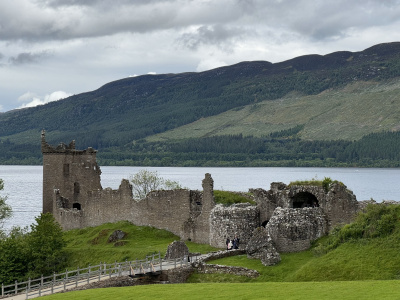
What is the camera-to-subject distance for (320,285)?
28984 mm

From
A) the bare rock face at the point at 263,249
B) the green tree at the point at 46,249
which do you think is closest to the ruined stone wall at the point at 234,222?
the bare rock face at the point at 263,249

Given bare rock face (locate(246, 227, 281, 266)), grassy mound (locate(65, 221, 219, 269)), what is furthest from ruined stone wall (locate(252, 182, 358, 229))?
grassy mound (locate(65, 221, 219, 269))

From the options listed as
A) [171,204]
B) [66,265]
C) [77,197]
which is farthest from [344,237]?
[77,197]

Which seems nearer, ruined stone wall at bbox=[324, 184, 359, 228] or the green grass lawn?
the green grass lawn

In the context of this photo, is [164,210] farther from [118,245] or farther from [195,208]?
[118,245]

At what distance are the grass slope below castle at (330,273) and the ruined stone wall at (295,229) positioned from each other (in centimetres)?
59

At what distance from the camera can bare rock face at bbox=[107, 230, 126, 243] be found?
183 feet

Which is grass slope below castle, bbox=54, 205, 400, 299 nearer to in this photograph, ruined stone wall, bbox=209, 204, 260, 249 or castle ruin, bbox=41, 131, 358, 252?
castle ruin, bbox=41, 131, 358, 252

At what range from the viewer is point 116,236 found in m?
56.2

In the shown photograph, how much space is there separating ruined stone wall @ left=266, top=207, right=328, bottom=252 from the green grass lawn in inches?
363

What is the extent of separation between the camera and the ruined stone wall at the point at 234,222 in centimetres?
4494

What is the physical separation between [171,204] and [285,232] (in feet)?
51.3

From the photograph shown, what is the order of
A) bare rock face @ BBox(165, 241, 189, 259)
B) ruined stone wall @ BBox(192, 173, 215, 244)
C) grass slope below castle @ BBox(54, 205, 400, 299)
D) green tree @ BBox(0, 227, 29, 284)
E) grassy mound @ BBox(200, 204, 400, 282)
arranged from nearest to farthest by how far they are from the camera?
grass slope below castle @ BBox(54, 205, 400, 299) → grassy mound @ BBox(200, 204, 400, 282) → bare rock face @ BBox(165, 241, 189, 259) → green tree @ BBox(0, 227, 29, 284) → ruined stone wall @ BBox(192, 173, 215, 244)

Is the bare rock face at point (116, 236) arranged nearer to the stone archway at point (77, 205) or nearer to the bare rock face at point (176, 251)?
the bare rock face at point (176, 251)
